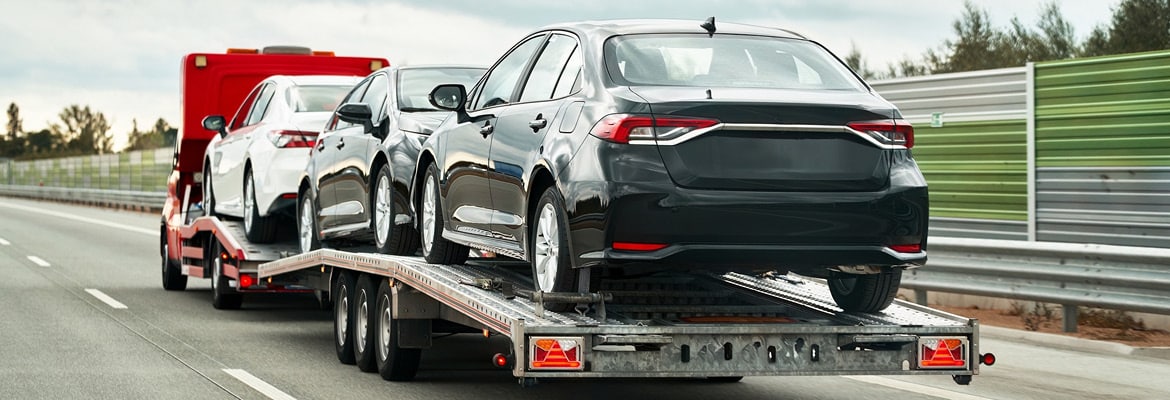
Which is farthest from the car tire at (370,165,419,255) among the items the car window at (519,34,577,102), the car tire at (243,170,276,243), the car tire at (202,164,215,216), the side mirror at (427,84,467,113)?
the car tire at (202,164,215,216)

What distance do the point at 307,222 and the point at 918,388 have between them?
558 centimetres

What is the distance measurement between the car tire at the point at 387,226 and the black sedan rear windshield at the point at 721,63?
320 centimetres

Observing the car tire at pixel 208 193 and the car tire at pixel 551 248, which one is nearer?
the car tire at pixel 551 248

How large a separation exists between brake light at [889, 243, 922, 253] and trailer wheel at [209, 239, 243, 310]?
8.86 meters

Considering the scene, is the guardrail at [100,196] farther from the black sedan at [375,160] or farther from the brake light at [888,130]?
the brake light at [888,130]

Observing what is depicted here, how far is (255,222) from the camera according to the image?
561 inches

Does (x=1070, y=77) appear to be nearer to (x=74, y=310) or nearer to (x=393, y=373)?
(x=393, y=373)

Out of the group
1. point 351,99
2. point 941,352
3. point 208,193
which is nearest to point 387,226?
point 351,99

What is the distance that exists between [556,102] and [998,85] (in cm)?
781

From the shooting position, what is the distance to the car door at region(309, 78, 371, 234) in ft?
39.2

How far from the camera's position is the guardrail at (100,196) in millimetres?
46688

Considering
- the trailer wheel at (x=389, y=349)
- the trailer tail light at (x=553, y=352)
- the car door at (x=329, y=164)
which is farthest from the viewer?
the car door at (x=329, y=164)

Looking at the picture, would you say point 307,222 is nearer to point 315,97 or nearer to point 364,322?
point 315,97

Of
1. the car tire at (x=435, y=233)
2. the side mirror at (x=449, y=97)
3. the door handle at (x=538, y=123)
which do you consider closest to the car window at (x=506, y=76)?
the side mirror at (x=449, y=97)
